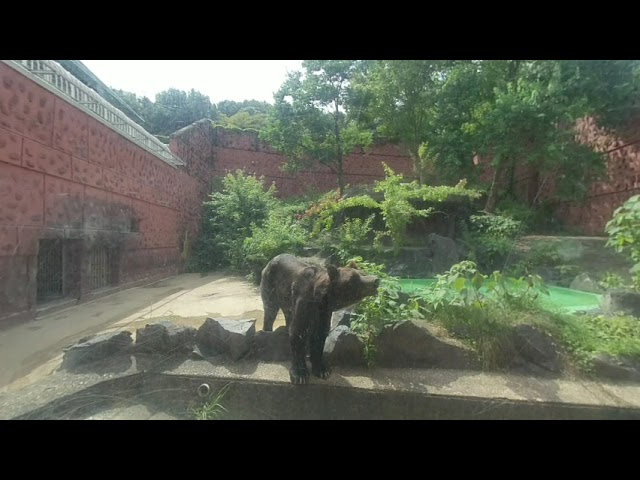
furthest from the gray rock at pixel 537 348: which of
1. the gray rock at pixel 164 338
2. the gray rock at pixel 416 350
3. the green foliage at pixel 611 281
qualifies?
the gray rock at pixel 164 338

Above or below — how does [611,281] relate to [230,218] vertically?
below

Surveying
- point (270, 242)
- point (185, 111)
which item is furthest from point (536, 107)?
point (185, 111)

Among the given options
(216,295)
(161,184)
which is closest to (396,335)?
(216,295)

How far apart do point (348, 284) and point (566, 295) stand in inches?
79.1

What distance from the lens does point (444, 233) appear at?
3.15 m

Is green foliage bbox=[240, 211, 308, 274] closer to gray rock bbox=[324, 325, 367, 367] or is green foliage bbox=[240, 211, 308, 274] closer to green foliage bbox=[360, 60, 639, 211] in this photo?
gray rock bbox=[324, 325, 367, 367]

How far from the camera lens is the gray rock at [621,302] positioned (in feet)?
8.12

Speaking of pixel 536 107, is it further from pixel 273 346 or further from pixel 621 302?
pixel 273 346

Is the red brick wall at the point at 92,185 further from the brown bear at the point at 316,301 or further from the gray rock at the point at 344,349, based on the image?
the gray rock at the point at 344,349

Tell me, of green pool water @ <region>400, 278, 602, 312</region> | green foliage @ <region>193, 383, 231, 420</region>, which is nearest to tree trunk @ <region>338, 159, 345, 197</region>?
green pool water @ <region>400, 278, 602, 312</region>

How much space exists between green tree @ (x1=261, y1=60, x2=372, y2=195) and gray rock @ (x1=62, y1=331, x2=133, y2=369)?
6.11ft

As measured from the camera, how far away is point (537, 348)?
2.10 metres

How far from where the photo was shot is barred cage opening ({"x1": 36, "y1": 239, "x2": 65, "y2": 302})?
6.22ft
